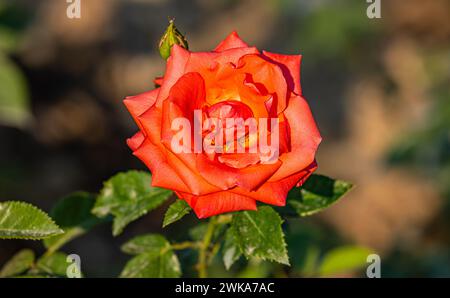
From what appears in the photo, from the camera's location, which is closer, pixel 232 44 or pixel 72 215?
pixel 232 44

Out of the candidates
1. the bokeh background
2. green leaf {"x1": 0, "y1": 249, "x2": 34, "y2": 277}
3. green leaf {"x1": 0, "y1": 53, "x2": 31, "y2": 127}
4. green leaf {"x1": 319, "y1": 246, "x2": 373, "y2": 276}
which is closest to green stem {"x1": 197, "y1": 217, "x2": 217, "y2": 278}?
green leaf {"x1": 0, "y1": 249, "x2": 34, "y2": 277}

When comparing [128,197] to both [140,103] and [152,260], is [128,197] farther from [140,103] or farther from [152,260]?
[140,103]

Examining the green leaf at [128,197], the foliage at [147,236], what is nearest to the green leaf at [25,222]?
the foliage at [147,236]

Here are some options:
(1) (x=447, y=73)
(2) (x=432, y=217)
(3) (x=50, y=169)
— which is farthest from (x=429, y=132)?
(3) (x=50, y=169)

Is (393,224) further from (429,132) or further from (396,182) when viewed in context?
(429,132)

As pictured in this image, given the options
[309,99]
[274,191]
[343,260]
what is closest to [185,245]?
[274,191]

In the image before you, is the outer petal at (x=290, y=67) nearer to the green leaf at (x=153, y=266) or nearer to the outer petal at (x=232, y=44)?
the outer petal at (x=232, y=44)

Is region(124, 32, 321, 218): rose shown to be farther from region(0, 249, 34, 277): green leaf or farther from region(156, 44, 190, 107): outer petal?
region(0, 249, 34, 277): green leaf
